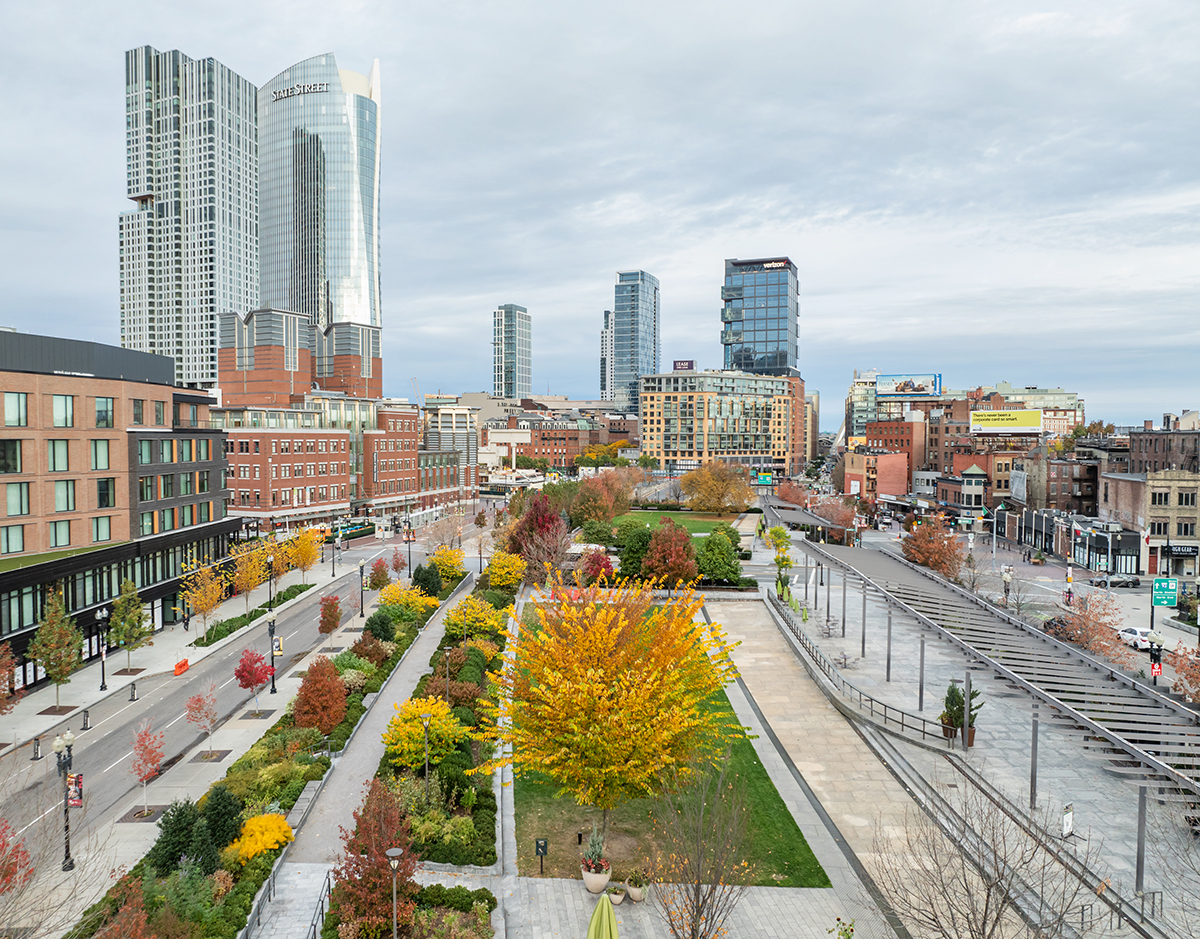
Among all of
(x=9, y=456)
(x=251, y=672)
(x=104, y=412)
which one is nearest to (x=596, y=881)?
(x=251, y=672)

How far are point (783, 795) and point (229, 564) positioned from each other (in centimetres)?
4861

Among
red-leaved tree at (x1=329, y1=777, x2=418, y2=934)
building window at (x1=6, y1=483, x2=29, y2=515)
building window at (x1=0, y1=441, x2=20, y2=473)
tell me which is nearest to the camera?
red-leaved tree at (x1=329, y1=777, x2=418, y2=934)

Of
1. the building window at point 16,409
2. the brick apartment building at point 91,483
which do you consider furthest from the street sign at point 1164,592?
the building window at point 16,409

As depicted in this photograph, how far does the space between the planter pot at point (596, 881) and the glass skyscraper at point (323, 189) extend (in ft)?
568

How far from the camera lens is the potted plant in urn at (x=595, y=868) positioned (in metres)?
19.5

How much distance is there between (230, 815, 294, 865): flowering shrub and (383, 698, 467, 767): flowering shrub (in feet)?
16.4

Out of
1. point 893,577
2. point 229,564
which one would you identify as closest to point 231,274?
point 229,564

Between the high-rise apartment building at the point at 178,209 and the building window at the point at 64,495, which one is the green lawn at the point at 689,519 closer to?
the building window at the point at 64,495

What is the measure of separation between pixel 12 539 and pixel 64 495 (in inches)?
155

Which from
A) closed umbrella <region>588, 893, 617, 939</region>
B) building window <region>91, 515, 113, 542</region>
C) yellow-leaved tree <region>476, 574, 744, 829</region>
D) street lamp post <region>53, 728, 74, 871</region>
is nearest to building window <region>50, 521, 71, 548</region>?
building window <region>91, 515, 113, 542</region>

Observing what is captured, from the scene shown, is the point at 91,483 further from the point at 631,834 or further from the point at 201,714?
the point at 631,834

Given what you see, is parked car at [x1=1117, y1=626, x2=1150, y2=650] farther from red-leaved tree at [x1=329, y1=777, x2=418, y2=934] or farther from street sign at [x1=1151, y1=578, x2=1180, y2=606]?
red-leaved tree at [x1=329, y1=777, x2=418, y2=934]

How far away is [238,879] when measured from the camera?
19453 millimetres

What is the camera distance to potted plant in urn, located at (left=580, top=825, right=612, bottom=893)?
19.5 m
